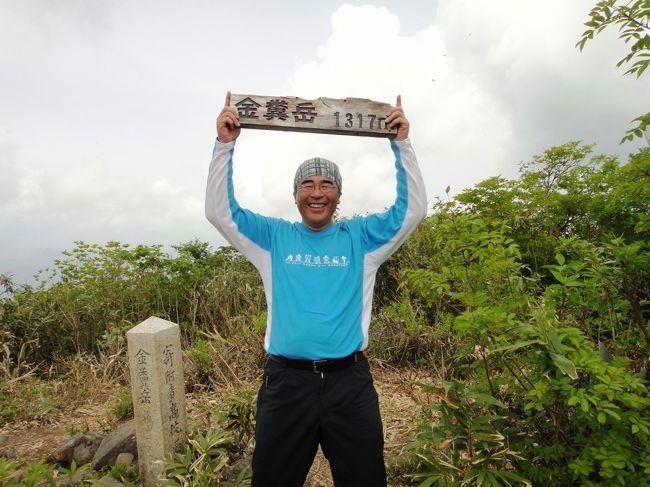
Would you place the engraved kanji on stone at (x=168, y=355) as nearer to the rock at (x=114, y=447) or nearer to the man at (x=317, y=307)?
the rock at (x=114, y=447)

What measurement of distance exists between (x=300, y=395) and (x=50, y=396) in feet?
13.9

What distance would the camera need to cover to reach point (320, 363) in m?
2.06

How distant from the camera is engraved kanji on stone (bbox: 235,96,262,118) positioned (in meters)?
2.52

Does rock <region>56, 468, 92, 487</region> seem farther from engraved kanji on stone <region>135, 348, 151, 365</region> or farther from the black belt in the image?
the black belt

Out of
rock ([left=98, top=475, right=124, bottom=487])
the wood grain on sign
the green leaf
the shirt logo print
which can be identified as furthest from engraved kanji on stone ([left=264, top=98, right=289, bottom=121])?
rock ([left=98, top=475, right=124, bottom=487])

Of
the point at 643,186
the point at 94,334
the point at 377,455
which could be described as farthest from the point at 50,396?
the point at 643,186

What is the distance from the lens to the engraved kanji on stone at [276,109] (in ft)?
8.45

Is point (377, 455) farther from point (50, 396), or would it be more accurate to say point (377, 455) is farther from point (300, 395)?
point (50, 396)

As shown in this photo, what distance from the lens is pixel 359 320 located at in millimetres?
2197

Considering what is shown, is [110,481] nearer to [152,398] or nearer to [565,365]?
[152,398]

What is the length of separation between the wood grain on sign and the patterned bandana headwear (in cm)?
36

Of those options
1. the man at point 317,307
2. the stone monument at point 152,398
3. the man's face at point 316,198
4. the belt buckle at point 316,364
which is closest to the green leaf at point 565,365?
the man at point 317,307

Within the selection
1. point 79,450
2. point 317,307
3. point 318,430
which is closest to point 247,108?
point 317,307

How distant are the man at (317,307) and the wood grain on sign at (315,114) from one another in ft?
0.31
